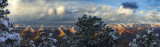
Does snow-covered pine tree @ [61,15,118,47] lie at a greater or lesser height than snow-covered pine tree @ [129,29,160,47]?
greater

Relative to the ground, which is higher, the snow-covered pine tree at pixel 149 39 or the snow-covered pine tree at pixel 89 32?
the snow-covered pine tree at pixel 89 32

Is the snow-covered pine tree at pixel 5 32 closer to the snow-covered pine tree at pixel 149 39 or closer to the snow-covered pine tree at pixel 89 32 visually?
the snow-covered pine tree at pixel 89 32

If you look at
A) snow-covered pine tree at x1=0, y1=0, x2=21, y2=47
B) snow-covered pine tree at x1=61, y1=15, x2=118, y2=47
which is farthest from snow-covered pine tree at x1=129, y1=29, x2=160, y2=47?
snow-covered pine tree at x1=0, y1=0, x2=21, y2=47

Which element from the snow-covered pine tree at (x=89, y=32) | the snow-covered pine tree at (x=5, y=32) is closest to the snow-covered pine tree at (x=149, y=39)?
the snow-covered pine tree at (x=89, y=32)

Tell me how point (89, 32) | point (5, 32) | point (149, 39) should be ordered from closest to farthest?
point (5, 32)
point (89, 32)
point (149, 39)

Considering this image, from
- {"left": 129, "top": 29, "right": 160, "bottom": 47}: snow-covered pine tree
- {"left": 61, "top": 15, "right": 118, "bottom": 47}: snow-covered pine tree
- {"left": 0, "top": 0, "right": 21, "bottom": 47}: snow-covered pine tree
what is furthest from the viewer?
{"left": 129, "top": 29, "right": 160, "bottom": 47}: snow-covered pine tree

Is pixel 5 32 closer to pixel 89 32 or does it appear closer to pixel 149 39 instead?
pixel 89 32

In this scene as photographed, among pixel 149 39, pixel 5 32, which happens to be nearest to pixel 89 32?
pixel 5 32

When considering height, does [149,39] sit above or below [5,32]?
below

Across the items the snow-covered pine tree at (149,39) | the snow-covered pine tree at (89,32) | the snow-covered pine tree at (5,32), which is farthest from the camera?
the snow-covered pine tree at (149,39)

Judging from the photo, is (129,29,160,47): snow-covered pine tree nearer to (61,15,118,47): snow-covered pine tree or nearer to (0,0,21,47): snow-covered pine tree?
(61,15,118,47): snow-covered pine tree

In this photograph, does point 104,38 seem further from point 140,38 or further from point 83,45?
point 140,38
